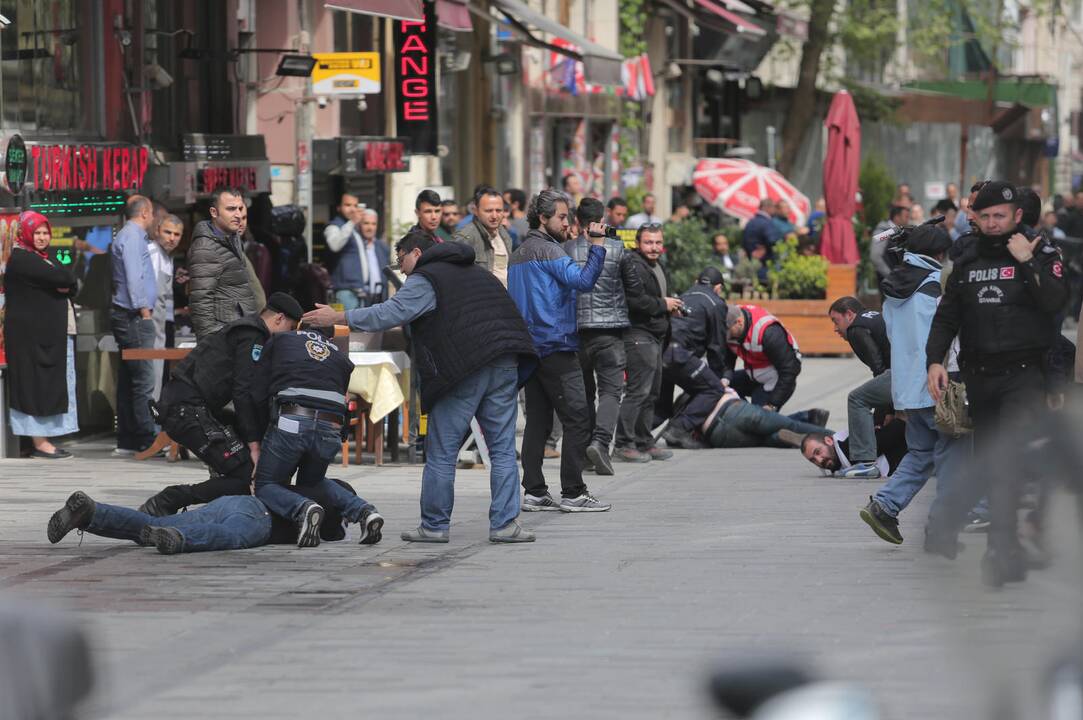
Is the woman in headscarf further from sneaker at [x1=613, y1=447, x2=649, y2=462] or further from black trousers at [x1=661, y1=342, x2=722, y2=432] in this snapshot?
black trousers at [x1=661, y1=342, x2=722, y2=432]

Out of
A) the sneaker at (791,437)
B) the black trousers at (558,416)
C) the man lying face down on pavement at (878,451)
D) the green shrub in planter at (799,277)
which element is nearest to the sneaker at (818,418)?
the sneaker at (791,437)

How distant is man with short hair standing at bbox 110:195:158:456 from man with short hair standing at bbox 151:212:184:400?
88 millimetres

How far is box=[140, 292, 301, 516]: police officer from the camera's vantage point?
32.1ft

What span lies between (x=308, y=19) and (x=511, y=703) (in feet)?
50.8

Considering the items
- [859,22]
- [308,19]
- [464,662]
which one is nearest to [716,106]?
[859,22]

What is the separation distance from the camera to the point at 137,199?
14.4 metres

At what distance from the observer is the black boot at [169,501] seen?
976cm

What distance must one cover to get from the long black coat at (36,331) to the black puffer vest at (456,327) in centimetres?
441

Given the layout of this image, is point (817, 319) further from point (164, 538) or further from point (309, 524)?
point (164, 538)

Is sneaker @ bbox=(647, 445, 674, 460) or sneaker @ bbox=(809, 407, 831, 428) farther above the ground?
sneaker @ bbox=(809, 407, 831, 428)

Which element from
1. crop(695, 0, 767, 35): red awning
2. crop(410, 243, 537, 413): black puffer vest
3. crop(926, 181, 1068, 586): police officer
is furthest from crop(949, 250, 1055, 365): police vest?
crop(695, 0, 767, 35): red awning

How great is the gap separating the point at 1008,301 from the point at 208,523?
3.70 m

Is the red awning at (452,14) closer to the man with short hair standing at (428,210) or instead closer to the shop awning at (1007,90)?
the man with short hair standing at (428,210)

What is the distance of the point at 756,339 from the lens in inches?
589
